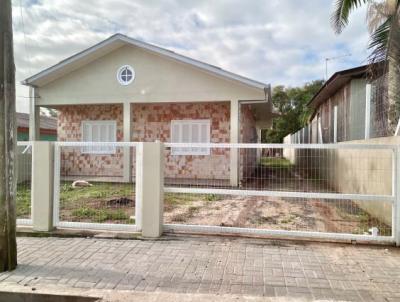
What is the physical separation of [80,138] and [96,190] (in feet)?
20.7

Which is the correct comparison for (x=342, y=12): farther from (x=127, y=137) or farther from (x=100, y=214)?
(x=127, y=137)

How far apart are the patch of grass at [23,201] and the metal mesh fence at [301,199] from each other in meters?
3.10

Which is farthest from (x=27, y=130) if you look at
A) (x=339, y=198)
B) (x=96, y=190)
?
(x=339, y=198)

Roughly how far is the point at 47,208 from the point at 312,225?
4897mm

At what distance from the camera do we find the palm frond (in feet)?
23.7

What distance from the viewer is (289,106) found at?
1646 inches

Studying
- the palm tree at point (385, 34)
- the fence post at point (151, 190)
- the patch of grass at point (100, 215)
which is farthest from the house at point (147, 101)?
the fence post at point (151, 190)

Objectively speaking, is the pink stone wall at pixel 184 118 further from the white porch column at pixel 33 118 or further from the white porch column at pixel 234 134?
the white porch column at pixel 33 118

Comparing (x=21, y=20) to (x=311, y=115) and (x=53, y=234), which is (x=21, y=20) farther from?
(x=311, y=115)

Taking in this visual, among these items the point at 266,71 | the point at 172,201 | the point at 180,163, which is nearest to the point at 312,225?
the point at 172,201

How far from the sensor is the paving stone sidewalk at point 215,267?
12.3ft

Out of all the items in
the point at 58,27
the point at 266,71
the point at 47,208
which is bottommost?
the point at 47,208

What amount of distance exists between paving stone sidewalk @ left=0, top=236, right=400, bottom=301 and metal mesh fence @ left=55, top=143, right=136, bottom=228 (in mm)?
1108

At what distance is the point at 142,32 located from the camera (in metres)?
14.5
